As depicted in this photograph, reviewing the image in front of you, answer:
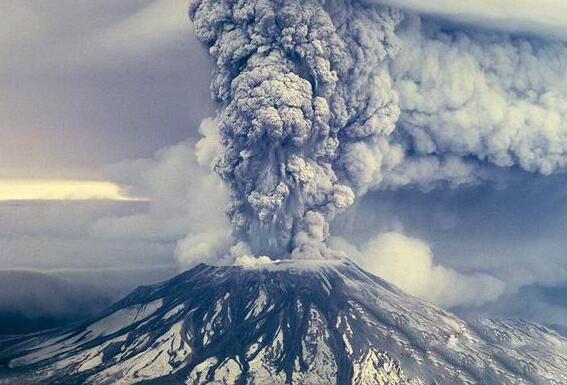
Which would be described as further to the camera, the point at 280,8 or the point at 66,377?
the point at 66,377

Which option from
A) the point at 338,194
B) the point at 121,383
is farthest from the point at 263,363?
the point at 338,194

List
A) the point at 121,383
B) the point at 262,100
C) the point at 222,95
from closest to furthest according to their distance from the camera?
the point at 262,100 < the point at 222,95 < the point at 121,383

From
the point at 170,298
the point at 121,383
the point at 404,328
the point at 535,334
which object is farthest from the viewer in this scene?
the point at 535,334

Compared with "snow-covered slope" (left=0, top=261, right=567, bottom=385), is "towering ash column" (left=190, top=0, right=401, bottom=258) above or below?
above

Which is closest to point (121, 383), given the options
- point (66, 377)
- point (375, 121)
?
point (66, 377)

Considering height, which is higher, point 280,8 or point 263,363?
point 280,8

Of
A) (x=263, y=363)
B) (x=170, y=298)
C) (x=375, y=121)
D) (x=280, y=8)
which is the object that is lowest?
(x=263, y=363)

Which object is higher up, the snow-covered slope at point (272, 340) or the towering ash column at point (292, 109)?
the towering ash column at point (292, 109)

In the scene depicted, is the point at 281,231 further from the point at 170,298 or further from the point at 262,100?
the point at 170,298
